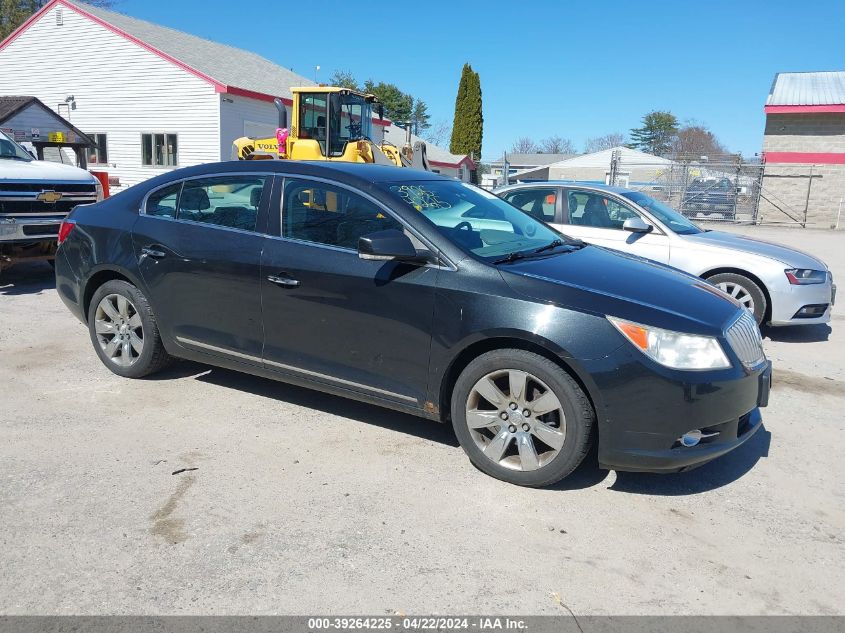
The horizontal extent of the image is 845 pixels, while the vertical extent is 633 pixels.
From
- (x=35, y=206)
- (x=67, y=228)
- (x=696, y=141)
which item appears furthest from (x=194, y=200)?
(x=696, y=141)

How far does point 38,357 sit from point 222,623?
166 inches

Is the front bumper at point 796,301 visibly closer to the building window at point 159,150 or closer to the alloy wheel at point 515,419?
the alloy wheel at point 515,419

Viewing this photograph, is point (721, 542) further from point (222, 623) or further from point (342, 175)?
point (342, 175)

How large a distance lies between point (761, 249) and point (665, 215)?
1.09 meters

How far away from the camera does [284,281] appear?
4.25 meters

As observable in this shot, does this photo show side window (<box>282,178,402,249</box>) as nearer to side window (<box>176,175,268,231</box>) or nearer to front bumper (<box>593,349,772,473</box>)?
side window (<box>176,175,268,231</box>)

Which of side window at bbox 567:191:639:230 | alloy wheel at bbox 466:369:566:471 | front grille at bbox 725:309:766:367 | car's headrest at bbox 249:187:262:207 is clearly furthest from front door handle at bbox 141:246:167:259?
A: side window at bbox 567:191:639:230

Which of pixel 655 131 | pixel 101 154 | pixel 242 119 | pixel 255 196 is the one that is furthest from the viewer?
pixel 655 131

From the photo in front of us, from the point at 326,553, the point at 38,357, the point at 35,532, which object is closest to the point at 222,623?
the point at 326,553

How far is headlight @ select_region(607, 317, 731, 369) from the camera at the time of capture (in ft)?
11.0

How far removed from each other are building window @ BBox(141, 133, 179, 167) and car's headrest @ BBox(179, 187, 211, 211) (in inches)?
834

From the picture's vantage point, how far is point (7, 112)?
13.4 meters

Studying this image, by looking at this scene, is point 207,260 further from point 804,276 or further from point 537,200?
point 804,276

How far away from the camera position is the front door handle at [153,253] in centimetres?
479
